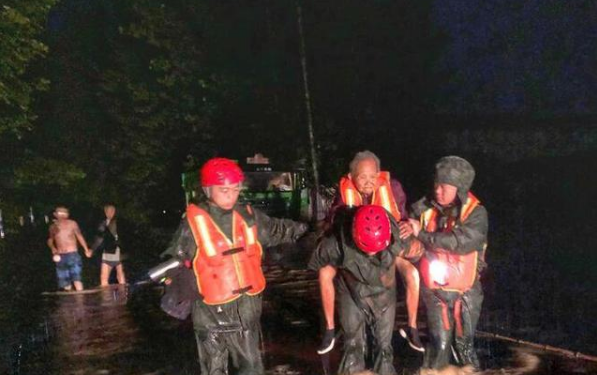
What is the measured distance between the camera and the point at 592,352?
24.2 feet

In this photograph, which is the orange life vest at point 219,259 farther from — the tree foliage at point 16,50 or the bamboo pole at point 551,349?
the tree foliage at point 16,50

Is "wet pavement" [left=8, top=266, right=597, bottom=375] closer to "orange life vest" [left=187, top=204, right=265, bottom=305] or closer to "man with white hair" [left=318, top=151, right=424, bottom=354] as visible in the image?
"man with white hair" [left=318, top=151, right=424, bottom=354]

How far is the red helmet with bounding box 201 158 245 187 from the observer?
4.21 metres

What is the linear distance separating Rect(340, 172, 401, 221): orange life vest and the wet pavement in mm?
1838

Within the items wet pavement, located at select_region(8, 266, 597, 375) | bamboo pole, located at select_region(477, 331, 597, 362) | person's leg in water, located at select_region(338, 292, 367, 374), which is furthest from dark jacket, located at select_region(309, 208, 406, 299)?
bamboo pole, located at select_region(477, 331, 597, 362)

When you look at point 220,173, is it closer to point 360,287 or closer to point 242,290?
point 242,290

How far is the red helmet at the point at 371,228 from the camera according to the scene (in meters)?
3.97

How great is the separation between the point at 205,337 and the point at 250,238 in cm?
85

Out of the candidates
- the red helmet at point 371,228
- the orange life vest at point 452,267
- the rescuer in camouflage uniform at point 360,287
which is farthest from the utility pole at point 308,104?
the red helmet at point 371,228

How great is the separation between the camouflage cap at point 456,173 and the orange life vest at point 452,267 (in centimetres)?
16

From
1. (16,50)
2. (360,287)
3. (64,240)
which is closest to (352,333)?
(360,287)

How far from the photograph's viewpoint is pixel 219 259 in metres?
4.20

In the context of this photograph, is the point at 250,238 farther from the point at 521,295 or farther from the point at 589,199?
the point at 589,199

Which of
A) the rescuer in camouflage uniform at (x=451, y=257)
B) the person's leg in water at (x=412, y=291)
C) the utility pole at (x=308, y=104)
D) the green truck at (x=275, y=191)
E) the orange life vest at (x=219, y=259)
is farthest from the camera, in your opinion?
the utility pole at (x=308, y=104)
